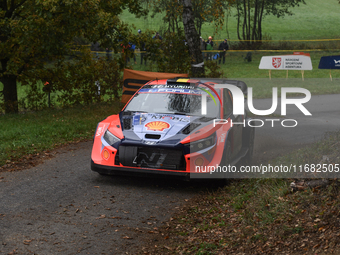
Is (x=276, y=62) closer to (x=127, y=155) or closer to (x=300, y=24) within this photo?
(x=127, y=155)

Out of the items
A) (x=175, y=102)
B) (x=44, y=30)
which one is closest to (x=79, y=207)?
(x=175, y=102)

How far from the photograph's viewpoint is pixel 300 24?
243 feet

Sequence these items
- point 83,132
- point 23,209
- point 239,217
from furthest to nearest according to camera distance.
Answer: point 83,132 < point 23,209 < point 239,217

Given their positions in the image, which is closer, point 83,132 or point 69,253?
point 69,253

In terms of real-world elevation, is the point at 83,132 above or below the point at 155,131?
below

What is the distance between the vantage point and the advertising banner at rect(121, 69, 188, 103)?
14.6 m

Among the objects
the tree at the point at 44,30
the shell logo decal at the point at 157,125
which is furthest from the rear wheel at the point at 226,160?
the tree at the point at 44,30

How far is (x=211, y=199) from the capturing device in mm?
6820

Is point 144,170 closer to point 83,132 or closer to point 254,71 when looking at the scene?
point 83,132

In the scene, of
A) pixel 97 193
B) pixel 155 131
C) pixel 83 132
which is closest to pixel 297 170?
pixel 155 131

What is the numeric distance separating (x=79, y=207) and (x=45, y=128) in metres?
6.26

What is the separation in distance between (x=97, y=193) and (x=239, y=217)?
2.37m

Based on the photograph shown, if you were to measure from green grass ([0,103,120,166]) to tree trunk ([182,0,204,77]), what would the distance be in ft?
10.3

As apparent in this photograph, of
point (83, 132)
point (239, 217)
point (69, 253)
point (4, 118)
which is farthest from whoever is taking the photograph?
point (4, 118)
